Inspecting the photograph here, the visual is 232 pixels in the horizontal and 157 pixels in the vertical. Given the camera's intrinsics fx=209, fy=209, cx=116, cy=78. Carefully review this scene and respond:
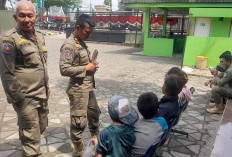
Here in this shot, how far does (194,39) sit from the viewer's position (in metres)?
9.74

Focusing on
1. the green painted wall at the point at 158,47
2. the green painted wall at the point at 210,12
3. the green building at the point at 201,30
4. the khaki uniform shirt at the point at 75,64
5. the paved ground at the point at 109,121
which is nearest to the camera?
the khaki uniform shirt at the point at 75,64

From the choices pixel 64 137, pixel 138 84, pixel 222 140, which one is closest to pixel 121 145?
pixel 222 140

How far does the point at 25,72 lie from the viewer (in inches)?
88.0

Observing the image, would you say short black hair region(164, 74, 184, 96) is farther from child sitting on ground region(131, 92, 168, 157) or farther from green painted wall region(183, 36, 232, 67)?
green painted wall region(183, 36, 232, 67)

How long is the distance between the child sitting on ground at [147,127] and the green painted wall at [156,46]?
38.4 ft

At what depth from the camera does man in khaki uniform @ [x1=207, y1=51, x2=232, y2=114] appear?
4286mm

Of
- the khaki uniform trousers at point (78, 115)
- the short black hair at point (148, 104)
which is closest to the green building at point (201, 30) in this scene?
the khaki uniform trousers at point (78, 115)

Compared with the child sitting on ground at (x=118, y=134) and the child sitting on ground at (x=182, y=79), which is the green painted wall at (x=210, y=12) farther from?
the child sitting on ground at (x=118, y=134)

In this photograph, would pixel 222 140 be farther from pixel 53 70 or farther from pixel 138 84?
pixel 53 70

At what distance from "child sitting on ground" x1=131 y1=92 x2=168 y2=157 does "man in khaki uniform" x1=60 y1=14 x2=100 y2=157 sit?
895 millimetres

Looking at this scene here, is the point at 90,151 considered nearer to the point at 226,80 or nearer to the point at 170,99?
the point at 170,99

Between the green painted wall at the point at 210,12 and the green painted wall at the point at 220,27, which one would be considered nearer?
the green painted wall at the point at 210,12

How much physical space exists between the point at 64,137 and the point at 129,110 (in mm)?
1972

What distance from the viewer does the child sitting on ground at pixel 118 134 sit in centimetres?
183
